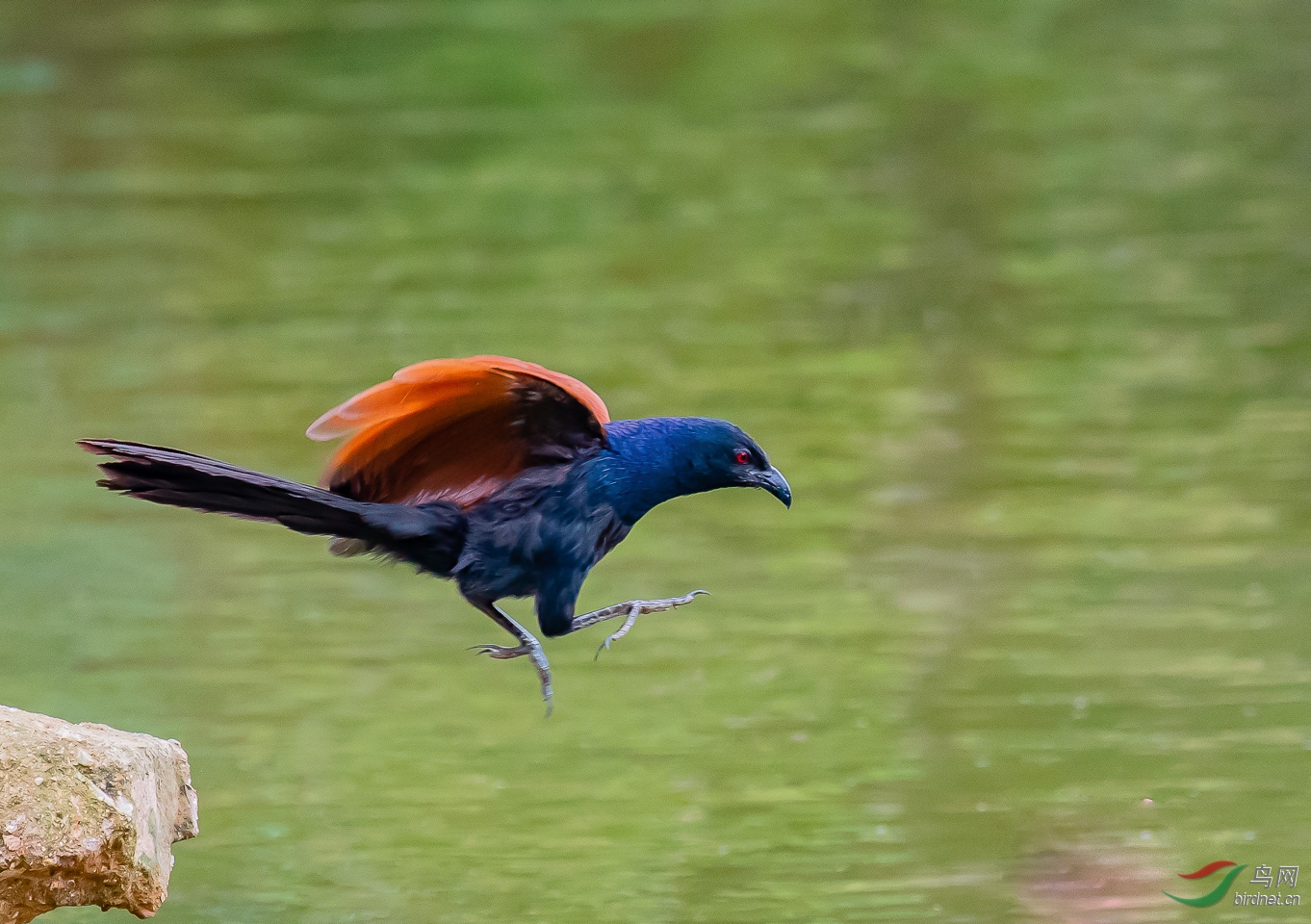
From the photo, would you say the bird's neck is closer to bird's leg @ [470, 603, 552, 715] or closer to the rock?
bird's leg @ [470, 603, 552, 715]

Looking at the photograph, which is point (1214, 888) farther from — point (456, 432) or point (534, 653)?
point (456, 432)

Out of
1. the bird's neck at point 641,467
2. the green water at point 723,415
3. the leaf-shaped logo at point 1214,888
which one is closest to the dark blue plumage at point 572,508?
the bird's neck at point 641,467

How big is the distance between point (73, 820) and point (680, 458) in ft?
4.34

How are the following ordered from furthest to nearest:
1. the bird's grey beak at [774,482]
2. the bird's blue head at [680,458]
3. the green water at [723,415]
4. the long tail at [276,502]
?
the green water at [723,415] < the bird's grey beak at [774,482] < the bird's blue head at [680,458] < the long tail at [276,502]

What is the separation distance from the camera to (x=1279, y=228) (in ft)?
28.4

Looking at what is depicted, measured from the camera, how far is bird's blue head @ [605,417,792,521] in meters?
3.70

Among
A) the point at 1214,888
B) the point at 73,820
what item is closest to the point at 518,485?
the point at 73,820

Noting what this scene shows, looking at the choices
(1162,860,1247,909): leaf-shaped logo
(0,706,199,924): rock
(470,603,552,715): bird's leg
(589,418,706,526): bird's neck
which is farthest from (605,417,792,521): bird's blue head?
(1162,860,1247,909): leaf-shaped logo

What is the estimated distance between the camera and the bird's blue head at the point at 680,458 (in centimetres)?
370

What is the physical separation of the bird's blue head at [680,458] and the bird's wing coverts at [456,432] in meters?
0.08

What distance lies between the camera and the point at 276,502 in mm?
3363

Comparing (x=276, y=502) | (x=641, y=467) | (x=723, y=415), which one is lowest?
(x=276, y=502)

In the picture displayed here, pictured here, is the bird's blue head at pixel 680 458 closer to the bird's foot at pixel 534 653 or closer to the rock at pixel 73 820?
the bird's foot at pixel 534 653

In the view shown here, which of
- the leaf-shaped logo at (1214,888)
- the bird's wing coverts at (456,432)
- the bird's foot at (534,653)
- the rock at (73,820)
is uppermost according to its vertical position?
the bird's wing coverts at (456,432)
